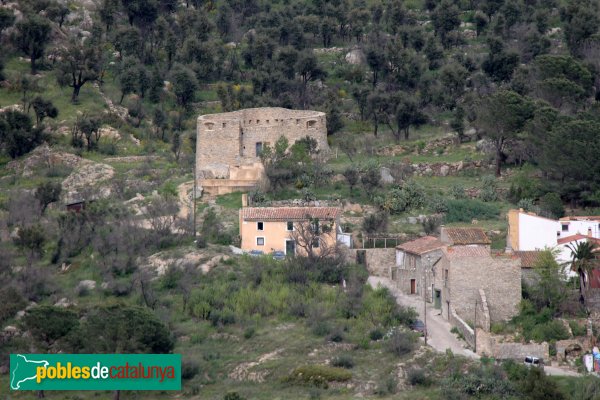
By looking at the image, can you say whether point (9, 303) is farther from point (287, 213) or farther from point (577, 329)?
point (577, 329)

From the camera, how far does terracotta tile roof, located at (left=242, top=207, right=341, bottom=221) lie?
49406mm

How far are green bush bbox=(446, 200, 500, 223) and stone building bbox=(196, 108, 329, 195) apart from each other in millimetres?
8829

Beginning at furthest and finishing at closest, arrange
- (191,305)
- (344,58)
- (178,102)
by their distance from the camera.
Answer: (344,58) → (178,102) → (191,305)

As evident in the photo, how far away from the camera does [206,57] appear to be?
251 ft

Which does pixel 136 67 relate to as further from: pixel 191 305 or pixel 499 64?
pixel 191 305

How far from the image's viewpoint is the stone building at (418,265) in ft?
146

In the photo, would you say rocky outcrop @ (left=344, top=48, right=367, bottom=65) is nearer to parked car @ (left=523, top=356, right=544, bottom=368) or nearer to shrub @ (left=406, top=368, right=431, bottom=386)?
parked car @ (left=523, top=356, right=544, bottom=368)

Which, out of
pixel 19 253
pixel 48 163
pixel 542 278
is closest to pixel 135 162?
pixel 48 163

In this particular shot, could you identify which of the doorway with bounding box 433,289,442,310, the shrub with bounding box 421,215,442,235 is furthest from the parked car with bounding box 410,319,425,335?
the shrub with bounding box 421,215,442,235

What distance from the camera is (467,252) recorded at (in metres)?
42.3

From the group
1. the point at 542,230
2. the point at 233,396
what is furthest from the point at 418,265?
the point at 233,396

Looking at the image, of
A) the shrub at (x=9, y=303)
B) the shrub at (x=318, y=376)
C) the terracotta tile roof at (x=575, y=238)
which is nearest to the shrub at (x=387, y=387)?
the shrub at (x=318, y=376)

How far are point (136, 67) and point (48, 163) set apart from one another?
12.6 meters

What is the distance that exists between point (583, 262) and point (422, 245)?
20.5 ft
